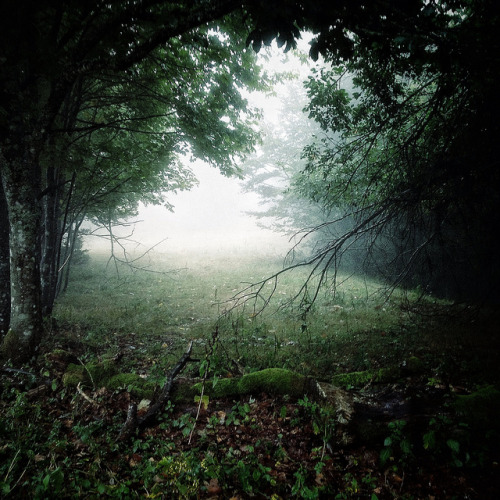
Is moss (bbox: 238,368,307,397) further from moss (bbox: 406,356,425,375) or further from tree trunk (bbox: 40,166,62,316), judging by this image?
tree trunk (bbox: 40,166,62,316)

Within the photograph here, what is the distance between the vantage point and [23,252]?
4277mm

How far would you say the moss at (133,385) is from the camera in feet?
12.4

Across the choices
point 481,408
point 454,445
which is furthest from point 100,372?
point 481,408

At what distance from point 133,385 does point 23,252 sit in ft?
9.50

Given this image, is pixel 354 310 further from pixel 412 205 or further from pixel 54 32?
pixel 54 32

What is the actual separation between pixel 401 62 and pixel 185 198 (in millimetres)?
61887

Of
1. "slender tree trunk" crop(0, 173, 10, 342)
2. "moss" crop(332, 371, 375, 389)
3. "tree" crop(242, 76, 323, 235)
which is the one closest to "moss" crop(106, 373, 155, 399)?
"moss" crop(332, 371, 375, 389)

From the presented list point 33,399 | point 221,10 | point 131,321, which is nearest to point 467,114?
point 221,10

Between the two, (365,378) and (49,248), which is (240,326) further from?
(49,248)

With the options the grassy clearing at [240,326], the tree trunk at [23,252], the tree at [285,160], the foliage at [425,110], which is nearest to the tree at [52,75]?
the tree trunk at [23,252]

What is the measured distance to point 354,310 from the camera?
8.80 m

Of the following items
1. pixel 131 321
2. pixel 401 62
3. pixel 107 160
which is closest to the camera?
pixel 401 62

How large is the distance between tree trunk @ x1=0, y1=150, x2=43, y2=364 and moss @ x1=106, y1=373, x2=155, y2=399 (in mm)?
1706

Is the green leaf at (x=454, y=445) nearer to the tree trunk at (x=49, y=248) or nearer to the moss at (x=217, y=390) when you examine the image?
the moss at (x=217, y=390)
